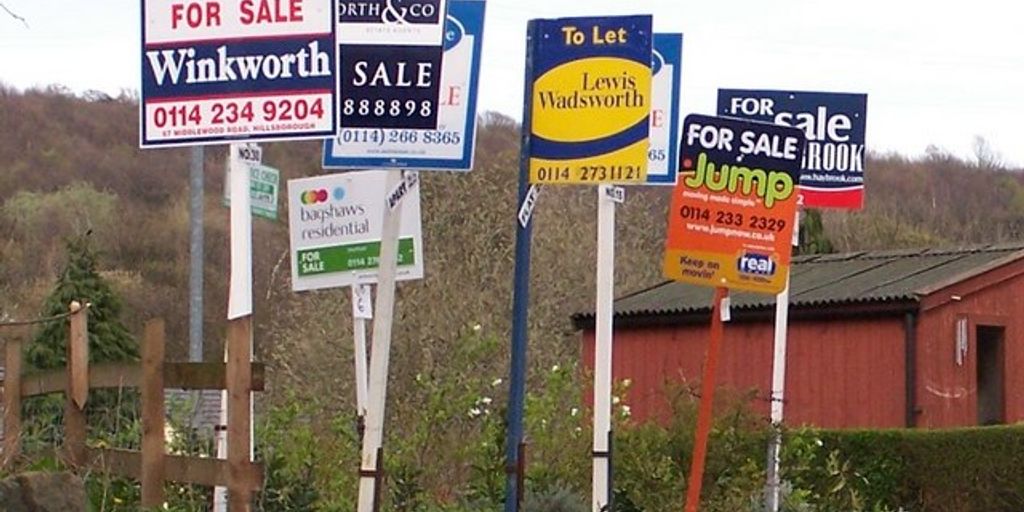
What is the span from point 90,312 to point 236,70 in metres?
24.7

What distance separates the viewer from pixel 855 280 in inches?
934

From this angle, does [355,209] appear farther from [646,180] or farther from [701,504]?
[701,504]

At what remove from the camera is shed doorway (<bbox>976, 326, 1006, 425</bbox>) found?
77.0ft

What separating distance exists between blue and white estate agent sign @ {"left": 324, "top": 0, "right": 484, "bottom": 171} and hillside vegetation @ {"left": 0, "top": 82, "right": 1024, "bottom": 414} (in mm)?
3918

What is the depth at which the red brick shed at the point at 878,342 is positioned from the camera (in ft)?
72.2

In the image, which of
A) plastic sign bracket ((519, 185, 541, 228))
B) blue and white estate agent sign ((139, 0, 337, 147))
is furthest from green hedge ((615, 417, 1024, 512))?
blue and white estate agent sign ((139, 0, 337, 147))

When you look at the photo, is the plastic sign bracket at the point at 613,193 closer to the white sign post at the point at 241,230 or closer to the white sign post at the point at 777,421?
the white sign post at the point at 777,421

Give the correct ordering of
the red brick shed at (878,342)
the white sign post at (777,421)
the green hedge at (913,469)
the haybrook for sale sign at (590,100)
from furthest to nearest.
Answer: the red brick shed at (878,342)
the green hedge at (913,469)
the white sign post at (777,421)
the haybrook for sale sign at (590,100)

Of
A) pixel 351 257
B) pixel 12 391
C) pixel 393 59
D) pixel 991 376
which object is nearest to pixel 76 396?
pixel 12 391

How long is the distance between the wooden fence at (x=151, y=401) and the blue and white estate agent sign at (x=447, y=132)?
136 cm

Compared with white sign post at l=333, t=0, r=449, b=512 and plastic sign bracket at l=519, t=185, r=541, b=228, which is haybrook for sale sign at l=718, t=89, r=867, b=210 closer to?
plastic sign bracket at l=519, t=185, r=541, b=228

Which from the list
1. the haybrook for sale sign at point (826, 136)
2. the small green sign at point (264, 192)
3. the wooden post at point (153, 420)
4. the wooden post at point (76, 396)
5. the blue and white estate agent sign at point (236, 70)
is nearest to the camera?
the blue and white estate agent sign at point (236, 70)

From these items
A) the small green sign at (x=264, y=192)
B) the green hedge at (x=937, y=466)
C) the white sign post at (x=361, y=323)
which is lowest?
the green hedge at (x=937, y=466)

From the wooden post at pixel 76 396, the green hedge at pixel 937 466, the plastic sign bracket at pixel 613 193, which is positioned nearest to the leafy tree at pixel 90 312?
the green hedge at pixel 937 466
